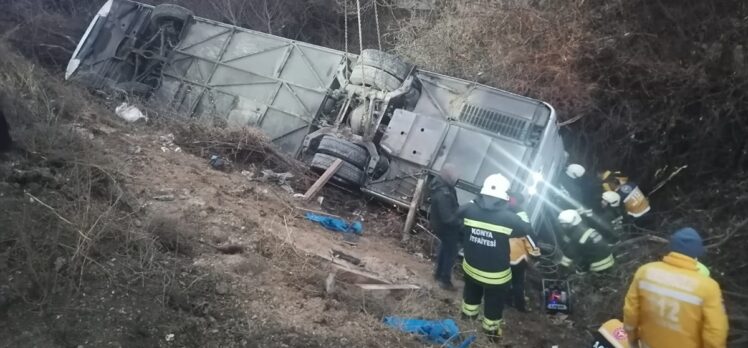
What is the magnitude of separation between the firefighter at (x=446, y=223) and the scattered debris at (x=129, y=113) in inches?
167

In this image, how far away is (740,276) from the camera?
197 inches

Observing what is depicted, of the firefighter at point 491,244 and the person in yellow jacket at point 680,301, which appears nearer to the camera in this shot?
the person in yellow jacket at point 680,301

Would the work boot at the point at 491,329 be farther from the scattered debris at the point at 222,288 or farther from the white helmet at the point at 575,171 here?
the white helmet at the point at 575,171

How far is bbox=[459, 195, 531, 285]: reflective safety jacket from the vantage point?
393cm

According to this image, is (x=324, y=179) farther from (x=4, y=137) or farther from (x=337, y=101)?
(x=4, y=137)

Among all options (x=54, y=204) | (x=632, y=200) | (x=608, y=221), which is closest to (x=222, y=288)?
(x=54, y=204)

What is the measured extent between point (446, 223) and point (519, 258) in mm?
703

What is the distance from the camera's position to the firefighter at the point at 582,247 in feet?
16.9

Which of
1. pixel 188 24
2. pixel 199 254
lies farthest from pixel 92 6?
pixel 199 254

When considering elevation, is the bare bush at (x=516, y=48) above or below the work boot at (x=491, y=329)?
above

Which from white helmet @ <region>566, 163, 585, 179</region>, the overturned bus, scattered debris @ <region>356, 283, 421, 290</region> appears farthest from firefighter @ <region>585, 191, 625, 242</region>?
scattered debris @ <region>356, 283, 421, 290</region>

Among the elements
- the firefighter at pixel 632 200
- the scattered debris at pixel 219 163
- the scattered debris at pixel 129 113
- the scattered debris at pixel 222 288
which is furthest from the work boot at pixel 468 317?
the scattered debris at pixel 129 113

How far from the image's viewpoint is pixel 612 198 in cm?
623

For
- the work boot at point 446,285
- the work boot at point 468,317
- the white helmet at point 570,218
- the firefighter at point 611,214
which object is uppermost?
the firefighter at point 611,214
